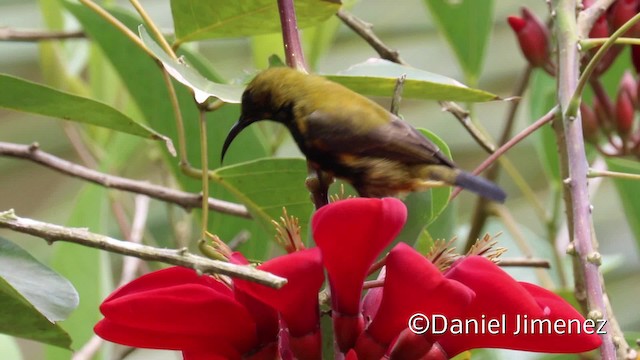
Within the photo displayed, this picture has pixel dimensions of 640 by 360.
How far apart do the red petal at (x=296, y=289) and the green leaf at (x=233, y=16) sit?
0.34 m

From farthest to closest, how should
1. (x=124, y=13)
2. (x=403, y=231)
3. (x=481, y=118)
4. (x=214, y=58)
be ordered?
(x=481, y=118) < (x=214, y=58) < (x=124, y=13) < (x=403, y=231)

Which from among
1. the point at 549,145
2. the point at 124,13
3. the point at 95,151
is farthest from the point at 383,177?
the point at 95,151

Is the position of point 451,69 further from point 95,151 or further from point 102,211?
point 102,211

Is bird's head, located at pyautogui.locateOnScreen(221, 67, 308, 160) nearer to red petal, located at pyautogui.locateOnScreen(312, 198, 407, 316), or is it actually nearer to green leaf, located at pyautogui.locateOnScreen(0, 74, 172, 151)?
green leaf, located at pyautogui.locateOnScreen(0, 74, 172, 151)

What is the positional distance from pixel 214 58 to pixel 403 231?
2.59 meters

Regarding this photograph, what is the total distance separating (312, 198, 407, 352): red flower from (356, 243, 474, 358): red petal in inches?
0.6

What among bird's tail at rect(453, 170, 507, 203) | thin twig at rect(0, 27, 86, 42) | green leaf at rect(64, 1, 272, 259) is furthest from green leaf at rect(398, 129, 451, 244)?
thin twig at rect(0, 27, 86, 42)

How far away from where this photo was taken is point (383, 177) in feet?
3.70

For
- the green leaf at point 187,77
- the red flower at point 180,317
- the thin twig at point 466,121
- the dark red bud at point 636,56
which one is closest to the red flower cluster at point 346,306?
the red flower at point 180,317

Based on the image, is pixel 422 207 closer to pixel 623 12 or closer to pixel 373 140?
pixel 373 140

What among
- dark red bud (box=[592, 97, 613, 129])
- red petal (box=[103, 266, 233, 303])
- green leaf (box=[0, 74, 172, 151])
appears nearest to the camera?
red petal (box=[103, 266, 233, 303])

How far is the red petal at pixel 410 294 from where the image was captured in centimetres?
72

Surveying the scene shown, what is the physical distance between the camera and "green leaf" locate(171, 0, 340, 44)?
1018mm

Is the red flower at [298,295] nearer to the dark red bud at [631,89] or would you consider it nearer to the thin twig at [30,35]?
the thin twig at [30,35]
